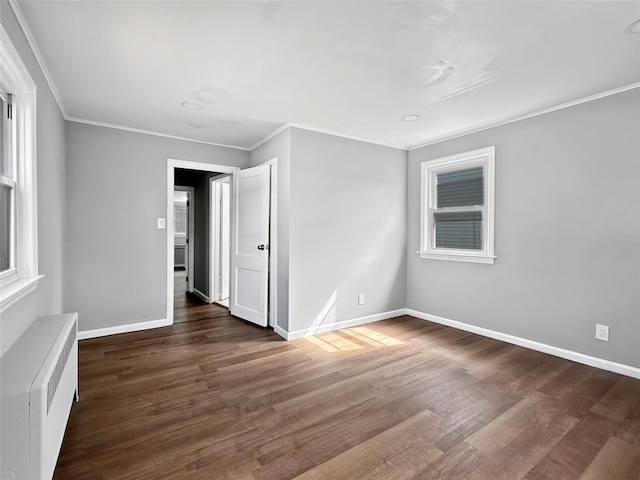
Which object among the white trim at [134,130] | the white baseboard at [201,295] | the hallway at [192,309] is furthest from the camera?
the white baseboard at [201,295]

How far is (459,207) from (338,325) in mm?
2135

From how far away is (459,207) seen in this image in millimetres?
4012

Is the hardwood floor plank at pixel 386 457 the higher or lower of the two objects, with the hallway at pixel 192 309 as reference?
lower

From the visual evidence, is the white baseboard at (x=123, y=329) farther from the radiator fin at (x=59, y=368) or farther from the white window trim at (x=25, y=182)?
the white window trim at (x=25, y=182)

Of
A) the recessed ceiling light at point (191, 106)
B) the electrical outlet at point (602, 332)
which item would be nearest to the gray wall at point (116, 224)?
the recessed ceiling light at point (191, 106)

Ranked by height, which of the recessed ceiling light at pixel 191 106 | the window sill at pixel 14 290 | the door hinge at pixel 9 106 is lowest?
the window sill at pixel 14 290

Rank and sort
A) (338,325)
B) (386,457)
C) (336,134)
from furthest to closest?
(338,325) → (336,134) → (386,457)

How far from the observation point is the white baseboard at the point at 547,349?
2708 mm

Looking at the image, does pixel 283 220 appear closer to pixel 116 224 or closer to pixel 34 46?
pixel 116 224

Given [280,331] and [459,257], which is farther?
[459,257]

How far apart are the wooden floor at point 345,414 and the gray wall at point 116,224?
526 millimetres

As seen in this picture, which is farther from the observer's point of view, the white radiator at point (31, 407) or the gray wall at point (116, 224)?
the gray wall at point (116, 224)

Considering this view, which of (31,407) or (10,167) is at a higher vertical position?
(10,167)

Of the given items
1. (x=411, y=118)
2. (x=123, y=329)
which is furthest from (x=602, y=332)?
(x=123, y=329)
